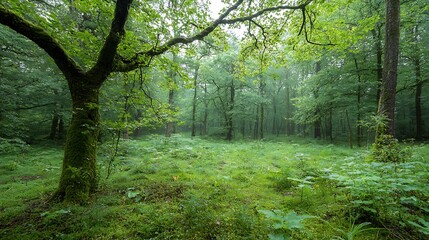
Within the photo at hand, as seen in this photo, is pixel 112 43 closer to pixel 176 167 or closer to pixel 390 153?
pixel 176 167

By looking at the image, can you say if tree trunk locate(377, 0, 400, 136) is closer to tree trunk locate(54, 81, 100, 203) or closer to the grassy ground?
the grassy ground

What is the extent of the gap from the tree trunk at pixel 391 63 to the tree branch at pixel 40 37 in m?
7.59

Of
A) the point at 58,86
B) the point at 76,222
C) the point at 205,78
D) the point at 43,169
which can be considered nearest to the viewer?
the point at 76,222

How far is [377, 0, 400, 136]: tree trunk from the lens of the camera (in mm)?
4898

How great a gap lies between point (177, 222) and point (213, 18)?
5048 mm

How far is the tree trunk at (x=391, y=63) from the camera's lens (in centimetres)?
490

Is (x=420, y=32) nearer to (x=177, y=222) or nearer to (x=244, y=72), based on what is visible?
(x=244, y=72)

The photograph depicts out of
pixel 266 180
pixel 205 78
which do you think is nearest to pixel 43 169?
pixel 266 180

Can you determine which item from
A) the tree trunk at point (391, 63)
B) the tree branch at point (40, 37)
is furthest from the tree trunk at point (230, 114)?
the tree branch at point (40, 37)

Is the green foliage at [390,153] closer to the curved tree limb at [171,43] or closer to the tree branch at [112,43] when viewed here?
the curved tree limb at [171,43]

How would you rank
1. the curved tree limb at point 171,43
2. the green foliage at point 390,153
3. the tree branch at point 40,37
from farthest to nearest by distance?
the curved tree limb at point 171,43, the green foliage at point 390,153, the tree branch at point 40,37

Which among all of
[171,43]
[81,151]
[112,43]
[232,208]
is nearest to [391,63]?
[232,208]

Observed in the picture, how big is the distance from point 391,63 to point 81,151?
26.4 feet

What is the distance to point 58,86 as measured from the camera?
9.52 metres
